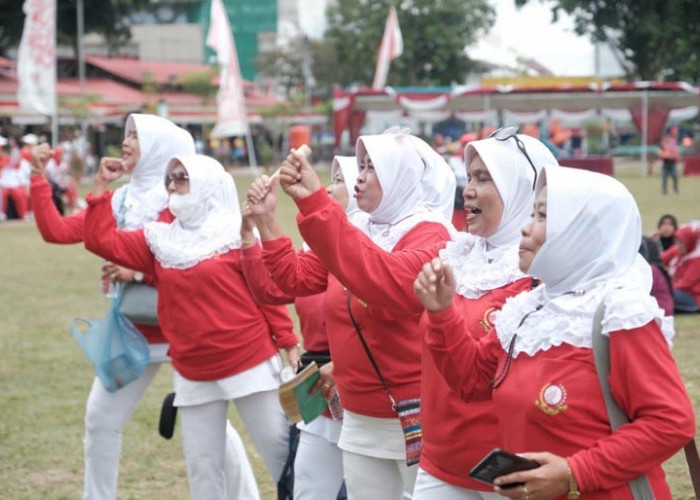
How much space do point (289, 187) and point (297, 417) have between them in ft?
4.98

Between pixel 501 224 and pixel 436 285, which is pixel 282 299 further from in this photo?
pixel 436 285

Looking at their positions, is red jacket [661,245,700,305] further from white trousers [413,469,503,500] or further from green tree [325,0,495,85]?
green tree [325,0,495,85]

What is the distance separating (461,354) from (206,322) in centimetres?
236

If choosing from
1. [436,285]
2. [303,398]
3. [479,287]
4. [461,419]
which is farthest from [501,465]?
[303,398]

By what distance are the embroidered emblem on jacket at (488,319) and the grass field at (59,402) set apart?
3.06 metres

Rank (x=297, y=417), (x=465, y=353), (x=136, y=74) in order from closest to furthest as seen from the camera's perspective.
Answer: (x=465, y=353), (x=297, y=417), (x=136, y=74)

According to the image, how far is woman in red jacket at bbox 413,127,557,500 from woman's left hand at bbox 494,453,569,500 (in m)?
0.64

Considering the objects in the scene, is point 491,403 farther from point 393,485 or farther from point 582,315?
point 393,485

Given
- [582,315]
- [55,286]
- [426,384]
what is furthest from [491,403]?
[55,286]

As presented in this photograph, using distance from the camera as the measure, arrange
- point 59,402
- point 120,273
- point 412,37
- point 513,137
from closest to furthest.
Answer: point 513,137, point 120,273, point 59,402, point 412,37


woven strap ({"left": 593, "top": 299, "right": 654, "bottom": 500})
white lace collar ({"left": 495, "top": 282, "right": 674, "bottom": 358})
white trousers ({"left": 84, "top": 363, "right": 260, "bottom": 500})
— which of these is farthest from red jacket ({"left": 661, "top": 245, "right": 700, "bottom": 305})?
woven strap ({"left": 593, "top": 299, "right": 654, "bottom": 500})

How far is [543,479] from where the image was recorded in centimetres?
296

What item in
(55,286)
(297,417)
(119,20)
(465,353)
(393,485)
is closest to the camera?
(465,353)

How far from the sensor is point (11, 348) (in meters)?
11.4
